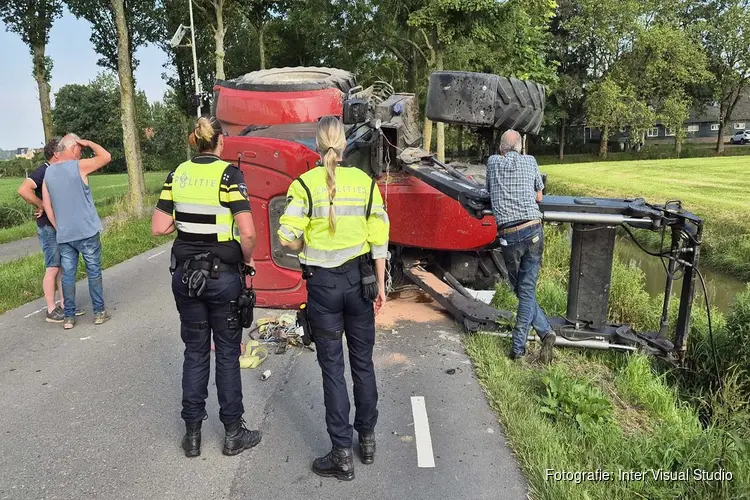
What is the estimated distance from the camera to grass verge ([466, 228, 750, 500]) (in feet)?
9.86

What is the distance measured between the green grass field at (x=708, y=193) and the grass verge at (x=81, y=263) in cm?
1108

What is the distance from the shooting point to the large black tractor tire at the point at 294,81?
6871mm

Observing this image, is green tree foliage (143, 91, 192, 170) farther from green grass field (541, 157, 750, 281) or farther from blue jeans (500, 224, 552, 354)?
blue jeans (500, 224, 552, 354)

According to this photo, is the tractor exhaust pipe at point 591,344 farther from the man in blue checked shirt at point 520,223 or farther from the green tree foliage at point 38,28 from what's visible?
the green tree foliage at point 38,28

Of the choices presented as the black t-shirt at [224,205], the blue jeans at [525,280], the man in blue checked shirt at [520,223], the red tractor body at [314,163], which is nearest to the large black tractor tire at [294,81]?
the red tractor body at [314,163]

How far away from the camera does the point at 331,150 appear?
3.07 metres

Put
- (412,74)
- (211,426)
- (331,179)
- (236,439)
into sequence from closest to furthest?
(331,179) < (236,439) < (211,426) < (412,74)

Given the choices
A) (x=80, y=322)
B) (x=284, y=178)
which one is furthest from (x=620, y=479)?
(x=80, y=322)

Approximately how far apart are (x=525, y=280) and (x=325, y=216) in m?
2.35

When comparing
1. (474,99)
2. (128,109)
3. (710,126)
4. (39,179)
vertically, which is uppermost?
(128,109)

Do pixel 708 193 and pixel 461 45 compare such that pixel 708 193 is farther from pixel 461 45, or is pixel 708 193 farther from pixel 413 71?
pixel 413 71

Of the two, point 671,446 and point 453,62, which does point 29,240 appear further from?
point 453,62

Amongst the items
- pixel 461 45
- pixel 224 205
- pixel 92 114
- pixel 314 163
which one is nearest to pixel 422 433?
pixel 224 205

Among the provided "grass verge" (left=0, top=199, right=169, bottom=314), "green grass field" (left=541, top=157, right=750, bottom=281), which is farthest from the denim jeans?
"green grass field" (left=541, top=157, right=750, bottom=281)
